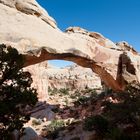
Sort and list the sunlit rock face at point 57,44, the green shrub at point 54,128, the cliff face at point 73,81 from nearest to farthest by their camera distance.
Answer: the sunlit rock face at point 57,44, the green shrub at point 54,128, the cliff face at point 73,81

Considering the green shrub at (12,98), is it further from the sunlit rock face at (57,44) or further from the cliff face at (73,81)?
the cliff face at (73,81)

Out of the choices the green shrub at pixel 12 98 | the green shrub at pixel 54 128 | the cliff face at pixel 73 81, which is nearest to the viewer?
the green shrub at pixel 12 98

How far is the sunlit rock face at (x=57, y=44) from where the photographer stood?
2286 centimetres

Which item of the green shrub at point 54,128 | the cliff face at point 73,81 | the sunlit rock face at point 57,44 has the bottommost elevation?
the green shrub at point 54,128

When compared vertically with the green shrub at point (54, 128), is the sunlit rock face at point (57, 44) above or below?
above

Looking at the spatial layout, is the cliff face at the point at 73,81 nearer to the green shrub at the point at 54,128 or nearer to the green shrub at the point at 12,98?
the green shrub at the point at 54,128

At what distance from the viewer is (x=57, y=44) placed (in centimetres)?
2458

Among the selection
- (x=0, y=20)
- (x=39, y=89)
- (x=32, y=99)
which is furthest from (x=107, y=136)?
(x=39, y=89)

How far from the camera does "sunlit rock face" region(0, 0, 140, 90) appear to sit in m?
22.9

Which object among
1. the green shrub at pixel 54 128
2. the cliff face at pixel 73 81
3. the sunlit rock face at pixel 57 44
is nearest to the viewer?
the sunlit rock face at pixel 57 44

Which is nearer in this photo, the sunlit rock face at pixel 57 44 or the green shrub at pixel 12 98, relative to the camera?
the green shrub at pixel 12 98

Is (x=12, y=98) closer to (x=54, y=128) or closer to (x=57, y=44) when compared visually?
(x=57, y=44)

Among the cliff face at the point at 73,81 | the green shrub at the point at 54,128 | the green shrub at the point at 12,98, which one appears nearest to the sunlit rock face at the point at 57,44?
the green shrub at the point at 54,128

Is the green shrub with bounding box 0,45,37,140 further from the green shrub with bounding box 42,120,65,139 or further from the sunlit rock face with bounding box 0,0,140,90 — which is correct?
the green shrub with bounding box 42,120,65,139
